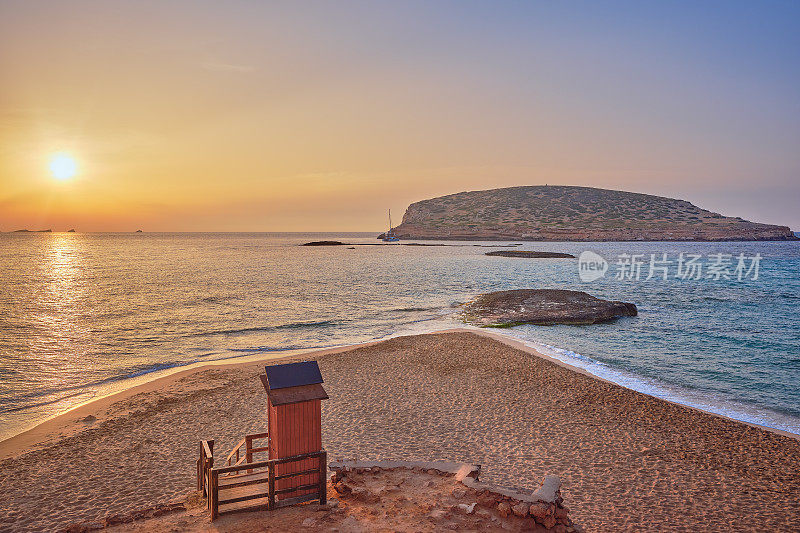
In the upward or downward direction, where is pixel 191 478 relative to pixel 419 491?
downward

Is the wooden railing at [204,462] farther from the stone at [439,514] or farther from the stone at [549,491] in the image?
the stone at [549,491]

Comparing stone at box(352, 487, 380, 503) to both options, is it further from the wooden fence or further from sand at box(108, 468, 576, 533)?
the wooden fence

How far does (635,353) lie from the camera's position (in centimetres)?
2952

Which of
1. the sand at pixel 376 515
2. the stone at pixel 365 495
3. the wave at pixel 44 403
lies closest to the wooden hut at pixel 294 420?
the sand at pixel 376 515

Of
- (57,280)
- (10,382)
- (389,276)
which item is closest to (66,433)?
(10,382)

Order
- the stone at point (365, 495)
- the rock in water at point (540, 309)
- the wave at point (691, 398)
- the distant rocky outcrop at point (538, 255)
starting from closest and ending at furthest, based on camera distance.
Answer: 1. the stone at point (365, 495)
2. the wave at point (691, 398)
3. the rock in water at point (540, 309)
4. the distant rocky outcrop at point (538, 255)

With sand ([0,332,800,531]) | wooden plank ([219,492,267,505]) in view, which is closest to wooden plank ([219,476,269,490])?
wooden plank ([219,492,267,505])

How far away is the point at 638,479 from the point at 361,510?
820 centimetres

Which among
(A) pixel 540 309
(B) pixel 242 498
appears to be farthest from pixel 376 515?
(A) pixel 540 309

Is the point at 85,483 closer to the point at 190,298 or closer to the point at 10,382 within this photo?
the point at 10,382

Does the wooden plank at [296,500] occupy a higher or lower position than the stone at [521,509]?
lower

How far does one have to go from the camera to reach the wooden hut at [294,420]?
10555 millimetres

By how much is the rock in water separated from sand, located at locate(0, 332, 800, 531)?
15882 mm

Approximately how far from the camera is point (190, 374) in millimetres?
24750
